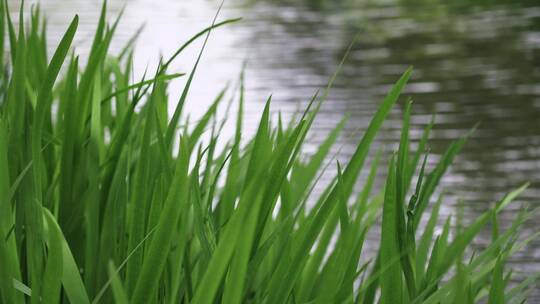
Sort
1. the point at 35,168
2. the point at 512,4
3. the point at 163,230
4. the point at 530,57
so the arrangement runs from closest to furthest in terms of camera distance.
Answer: the point at 163,230
the point at 35,168
the point at 530,57
the point at 512,4

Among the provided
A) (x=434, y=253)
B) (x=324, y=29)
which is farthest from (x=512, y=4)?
(x=434, y=253)

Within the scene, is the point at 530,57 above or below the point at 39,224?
below

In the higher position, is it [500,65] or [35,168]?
[35,168]

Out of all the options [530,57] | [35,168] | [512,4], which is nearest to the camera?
[35,168]

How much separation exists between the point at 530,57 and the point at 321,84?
1.67 ft

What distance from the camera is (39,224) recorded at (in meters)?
0.57

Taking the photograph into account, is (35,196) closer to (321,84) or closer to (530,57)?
(321,84)

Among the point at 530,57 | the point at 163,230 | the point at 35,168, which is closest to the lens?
the point at 163,230

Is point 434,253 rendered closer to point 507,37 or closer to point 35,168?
point 35,168

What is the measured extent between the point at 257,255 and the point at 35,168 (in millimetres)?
163

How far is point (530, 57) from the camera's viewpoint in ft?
6.62

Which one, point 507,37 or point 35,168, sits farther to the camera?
point 507,37

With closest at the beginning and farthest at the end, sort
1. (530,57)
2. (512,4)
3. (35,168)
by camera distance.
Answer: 1. (35,168)
2. (530,57)
3. (512,4)

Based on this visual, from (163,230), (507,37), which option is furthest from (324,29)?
(163,230)
